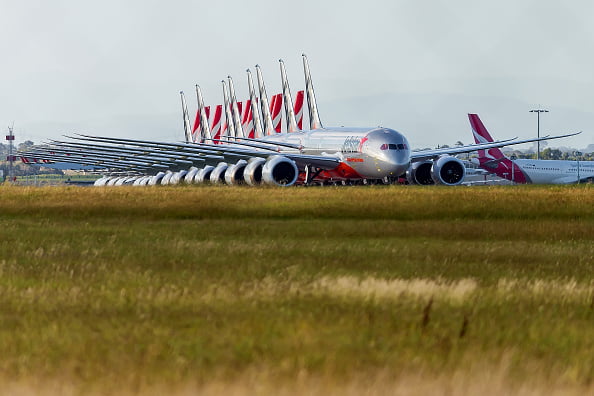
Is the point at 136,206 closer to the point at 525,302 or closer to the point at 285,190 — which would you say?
the point at 285,190

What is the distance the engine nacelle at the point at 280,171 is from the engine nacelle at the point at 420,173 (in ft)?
29.0

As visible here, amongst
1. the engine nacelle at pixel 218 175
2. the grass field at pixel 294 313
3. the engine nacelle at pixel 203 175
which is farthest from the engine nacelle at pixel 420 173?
the grass field at pixel 294 313

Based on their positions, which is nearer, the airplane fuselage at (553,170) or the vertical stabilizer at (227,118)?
the airplane fuselage at (553,170)

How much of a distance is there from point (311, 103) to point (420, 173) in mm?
34868

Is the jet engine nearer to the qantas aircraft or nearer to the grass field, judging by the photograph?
the grass field

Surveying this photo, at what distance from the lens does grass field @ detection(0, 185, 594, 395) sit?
1168 centimetres

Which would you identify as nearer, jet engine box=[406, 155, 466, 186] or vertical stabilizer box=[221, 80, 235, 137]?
jet engine box=[406, 155, 466, 186]

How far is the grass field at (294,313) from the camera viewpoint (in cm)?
1168

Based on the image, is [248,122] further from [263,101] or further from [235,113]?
[263,101]

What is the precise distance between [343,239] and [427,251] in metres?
5.32

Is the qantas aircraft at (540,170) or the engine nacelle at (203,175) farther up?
the engine nacelle at (203,175)

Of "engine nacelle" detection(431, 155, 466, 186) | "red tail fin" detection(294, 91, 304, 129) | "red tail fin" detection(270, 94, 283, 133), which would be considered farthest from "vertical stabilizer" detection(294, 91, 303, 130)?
"engine nacelle" detection(431, 155, 466, 186)

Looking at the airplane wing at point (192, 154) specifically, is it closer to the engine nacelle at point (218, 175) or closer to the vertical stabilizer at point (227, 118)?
the engine nacelle at point (218, 175)

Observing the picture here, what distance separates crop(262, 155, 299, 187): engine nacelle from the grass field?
3687cm
